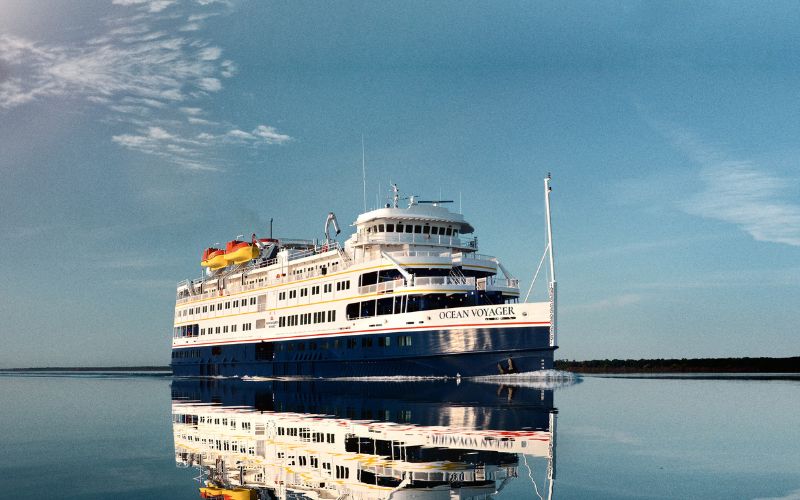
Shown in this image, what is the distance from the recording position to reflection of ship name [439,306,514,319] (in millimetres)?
39125

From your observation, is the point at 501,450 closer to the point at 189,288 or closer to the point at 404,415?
the point at 404,415

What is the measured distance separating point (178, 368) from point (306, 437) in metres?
56.1

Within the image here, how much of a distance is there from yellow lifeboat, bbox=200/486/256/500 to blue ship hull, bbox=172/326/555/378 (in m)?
28.2

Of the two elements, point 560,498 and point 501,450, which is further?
point 501,450

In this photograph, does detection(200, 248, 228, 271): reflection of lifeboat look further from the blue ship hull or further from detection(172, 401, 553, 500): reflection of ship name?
detection(172, 401, 553, 500): reflection of ship name

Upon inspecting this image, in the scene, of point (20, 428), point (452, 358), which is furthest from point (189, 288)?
point (20, 428)

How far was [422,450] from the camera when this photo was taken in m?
15.0

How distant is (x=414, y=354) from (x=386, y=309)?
13.8 feet

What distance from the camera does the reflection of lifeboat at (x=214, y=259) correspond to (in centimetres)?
6631

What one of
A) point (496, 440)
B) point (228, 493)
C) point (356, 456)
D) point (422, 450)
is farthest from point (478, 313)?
point (228, 493)

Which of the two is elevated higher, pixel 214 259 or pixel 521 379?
pixel 214 259

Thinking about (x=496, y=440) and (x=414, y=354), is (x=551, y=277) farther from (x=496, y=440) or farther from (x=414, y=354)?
(x=496, y=440)

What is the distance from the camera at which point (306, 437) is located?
17.9 metres

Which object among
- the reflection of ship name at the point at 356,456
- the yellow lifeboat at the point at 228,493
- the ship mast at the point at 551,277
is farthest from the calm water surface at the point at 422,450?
the ship mast at the point at 551,277
